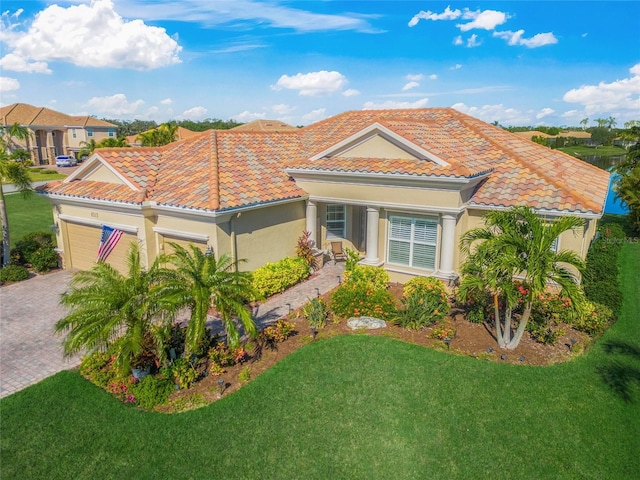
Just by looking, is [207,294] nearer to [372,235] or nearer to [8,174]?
[372,235]

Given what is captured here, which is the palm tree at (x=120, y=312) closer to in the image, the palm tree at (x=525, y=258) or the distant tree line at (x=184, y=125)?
the palm tree at (x=525, y=258)

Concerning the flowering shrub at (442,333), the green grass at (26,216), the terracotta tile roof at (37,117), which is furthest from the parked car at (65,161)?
the flowering shrub at (442,333)

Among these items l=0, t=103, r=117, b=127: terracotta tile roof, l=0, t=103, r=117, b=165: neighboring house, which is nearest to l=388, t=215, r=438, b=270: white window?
l=0, t=103, r=117, b=165: neighboring house

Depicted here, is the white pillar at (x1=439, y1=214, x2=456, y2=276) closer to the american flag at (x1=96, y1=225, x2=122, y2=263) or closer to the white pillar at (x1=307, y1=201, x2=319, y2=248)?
the white pillar at (x1=307, y1=201, x2=319, y2=248)

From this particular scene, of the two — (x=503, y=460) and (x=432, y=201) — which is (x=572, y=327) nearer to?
(x=432, y=201)

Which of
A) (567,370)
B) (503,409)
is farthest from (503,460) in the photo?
(567,370)

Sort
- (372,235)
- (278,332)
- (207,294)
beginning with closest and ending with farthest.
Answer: (207,294) → (278,332) → (372,235)

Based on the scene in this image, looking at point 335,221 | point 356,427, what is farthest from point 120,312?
point 335,221
